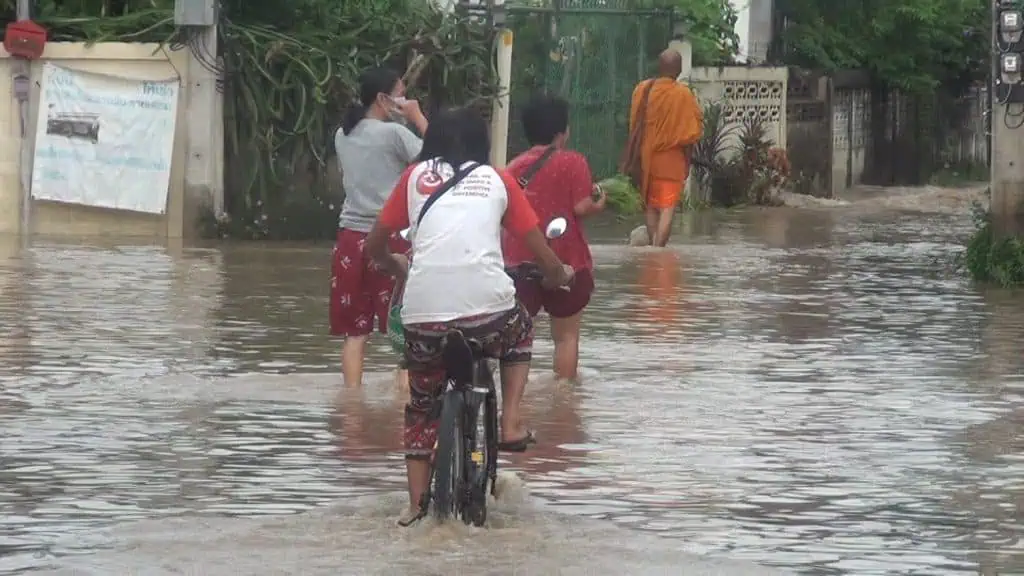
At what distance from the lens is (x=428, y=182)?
7.78m

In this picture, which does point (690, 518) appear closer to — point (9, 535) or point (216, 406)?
point (9, 535)

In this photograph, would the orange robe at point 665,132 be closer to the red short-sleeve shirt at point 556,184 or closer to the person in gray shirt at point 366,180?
the person in gray shirt at point 366,180

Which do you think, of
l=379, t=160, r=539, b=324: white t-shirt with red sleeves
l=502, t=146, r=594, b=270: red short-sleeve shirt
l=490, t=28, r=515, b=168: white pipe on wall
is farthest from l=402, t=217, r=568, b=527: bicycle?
l=490, t=28, r=515, b=168: white pipe on wall

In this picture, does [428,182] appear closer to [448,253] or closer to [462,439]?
[448,253]

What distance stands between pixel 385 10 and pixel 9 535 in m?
14.0

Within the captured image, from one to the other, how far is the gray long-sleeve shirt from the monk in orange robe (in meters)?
8.74

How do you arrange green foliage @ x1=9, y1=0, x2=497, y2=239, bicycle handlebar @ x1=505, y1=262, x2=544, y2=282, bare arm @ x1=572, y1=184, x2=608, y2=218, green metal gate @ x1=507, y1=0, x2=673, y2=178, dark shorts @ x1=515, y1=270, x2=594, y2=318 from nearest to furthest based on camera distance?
bicycle handlebar @ x1=505, y1=262, x2=544, y2=282 < bare arm @ x1=572, y1=184, x2=608, y2=218 < dark shorts @ x1=515, y1=270, x2=594, y2=318 < green foliage @ x1=9, y1=0, x2=497, y2=239 < green metal gate @ x1=507, y1=0, x2=673, y2=178

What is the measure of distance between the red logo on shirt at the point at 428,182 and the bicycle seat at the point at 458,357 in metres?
0.51

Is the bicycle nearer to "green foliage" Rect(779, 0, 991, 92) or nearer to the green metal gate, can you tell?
the green metal gate

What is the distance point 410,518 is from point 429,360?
0.53 m

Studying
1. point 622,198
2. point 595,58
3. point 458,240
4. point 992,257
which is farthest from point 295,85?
point 458,240

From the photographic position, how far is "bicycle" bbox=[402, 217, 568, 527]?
24.3 ft

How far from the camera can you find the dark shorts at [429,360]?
7.62 m

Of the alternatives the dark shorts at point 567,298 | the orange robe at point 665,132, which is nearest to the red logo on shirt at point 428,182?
the dark shorts at point 567,298
